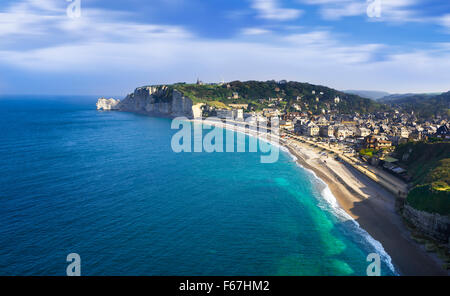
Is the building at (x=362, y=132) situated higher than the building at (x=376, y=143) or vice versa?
the building at (x=362, y=132)

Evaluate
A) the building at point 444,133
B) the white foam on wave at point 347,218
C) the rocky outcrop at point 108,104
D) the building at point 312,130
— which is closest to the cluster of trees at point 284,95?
the rocky outcrop at point 108,104

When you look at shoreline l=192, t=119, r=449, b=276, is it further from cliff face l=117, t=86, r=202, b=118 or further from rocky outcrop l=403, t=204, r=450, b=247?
cliff face l=117, t=86, r=202, b=118

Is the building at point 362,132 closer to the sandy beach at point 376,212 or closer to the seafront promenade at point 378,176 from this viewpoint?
the seafront promenade at point 378,176

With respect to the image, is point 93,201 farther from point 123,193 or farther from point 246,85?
point 246,85

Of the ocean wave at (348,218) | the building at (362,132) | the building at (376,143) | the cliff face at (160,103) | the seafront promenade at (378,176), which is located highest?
the cliff face at (160,103)

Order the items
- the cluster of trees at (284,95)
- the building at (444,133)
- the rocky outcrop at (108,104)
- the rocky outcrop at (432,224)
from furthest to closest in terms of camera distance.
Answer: the rocky outcrop at (108,104)
the cluster of trees at (284,95)
the building at (444,133)
the rocky outcrop at (432,224)

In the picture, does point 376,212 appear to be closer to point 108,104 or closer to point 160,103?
point 160,103
